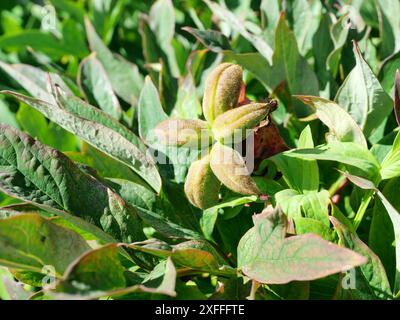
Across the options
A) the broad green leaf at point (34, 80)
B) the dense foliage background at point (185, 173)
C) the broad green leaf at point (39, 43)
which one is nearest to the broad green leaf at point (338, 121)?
the dense foliage background at point (185, 173)

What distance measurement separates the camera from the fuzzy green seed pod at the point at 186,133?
0.87 meters

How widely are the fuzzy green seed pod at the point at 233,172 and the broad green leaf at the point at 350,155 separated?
0.08 meters

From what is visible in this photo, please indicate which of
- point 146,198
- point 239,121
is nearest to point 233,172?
point 239,121

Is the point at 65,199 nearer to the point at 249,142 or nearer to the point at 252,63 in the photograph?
the point at 249,142

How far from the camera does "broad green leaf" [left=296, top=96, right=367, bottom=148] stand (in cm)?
90

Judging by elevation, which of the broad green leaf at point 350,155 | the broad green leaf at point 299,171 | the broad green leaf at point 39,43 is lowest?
the broad green leaf at point 299,171

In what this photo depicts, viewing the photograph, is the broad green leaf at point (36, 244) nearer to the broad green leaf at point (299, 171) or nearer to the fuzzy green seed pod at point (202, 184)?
the fuzzy green seed pod at point (202, 184)

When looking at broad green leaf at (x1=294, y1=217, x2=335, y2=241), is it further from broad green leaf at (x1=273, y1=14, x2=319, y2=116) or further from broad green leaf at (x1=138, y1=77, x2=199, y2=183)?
broad green leaf at (x1=273, y1=14, x2=319, y2=116)

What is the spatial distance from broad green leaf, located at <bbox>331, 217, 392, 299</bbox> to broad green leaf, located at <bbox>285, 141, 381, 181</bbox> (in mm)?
106

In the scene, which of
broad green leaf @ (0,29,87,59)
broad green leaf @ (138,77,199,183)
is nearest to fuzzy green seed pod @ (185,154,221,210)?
broad green leaf @ (138,77,199,183)

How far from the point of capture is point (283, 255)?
731 mm

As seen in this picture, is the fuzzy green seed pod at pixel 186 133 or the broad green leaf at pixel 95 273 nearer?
the broad green leaf at pixel 95 273

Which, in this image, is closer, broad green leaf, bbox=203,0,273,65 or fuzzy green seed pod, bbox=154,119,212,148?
fuzzy green seed pod, bbox=154,119,212,148

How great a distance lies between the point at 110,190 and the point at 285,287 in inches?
10.6
